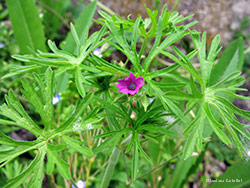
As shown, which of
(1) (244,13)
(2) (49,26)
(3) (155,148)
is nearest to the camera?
(3) (155,148)

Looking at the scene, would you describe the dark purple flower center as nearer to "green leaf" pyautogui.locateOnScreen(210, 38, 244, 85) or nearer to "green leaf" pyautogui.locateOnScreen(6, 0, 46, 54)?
"green leaf" pyautogui.locateOnScreen(210, 38, 244, 85)

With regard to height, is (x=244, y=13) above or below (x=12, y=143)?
above

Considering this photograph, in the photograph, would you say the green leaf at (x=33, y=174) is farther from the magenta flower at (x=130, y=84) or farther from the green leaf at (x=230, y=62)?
the green leaf at (x=230, y=62)

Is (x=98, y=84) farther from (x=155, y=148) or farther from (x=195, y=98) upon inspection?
(x=155, y=148)

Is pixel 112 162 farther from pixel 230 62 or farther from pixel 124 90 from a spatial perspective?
pixel 230 62

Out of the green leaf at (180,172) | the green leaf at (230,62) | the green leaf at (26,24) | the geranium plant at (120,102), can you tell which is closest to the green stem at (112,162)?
the geranium plant at (120,102)

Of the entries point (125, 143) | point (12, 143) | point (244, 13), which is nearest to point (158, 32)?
point (125, 143)

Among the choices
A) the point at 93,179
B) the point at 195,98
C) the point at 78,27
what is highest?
the point at 78,27
